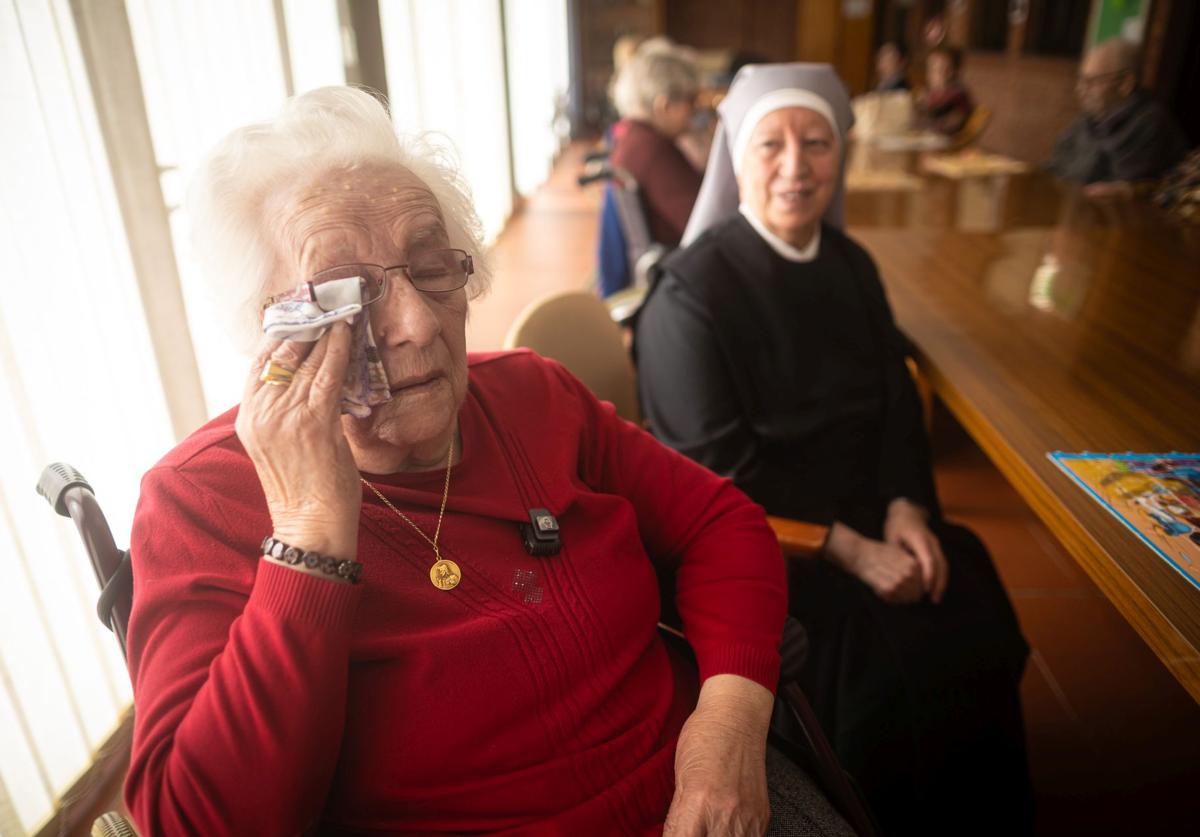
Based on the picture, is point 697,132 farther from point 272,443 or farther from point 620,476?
point 272,443

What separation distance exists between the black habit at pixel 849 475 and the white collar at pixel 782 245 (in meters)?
0.02

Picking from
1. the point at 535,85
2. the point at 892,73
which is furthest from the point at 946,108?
the point at 535,85

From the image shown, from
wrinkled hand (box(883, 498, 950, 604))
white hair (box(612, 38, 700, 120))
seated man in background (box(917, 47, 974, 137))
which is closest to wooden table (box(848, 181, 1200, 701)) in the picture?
wrinkled hand (box(883, 498, 950, 604))

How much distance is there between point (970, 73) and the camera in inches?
288

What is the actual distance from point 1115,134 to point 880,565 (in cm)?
338

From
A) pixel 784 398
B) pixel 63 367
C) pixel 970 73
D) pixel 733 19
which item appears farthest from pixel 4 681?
pixel 733 19

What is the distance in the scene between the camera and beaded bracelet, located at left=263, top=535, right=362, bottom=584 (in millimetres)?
792

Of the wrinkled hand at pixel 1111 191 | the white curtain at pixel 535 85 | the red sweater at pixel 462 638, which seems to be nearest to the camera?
the red sweater at pixel 462 638

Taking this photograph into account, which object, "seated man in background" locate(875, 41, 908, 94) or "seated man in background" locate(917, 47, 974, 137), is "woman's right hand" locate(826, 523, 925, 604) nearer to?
"seated man in background" locate(917, 47, 974, 137)

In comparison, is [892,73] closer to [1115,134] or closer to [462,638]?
[1115,134]

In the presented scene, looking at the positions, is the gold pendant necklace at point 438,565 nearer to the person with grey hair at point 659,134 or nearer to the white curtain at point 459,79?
the white curtain at point 459,79

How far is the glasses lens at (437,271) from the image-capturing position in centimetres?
98

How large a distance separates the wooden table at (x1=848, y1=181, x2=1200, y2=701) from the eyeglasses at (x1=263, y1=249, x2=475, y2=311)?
0.93 meters

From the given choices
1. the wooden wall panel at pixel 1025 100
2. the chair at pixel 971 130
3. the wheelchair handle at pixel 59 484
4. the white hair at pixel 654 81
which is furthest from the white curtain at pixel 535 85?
the wheelchair handle at pixel 59 484
